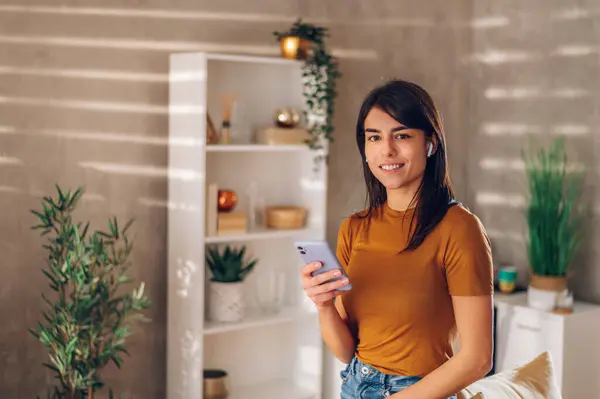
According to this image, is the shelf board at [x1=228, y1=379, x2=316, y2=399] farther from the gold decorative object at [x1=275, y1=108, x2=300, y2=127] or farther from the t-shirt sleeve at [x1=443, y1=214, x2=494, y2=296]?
the t-shirt sleeve at [x1=443, y1=214, x2=494, y2=296]

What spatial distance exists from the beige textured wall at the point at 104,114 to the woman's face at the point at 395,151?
1.90 m

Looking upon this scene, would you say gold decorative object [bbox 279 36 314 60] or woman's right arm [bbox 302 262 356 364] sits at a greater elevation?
gold decorative object [bbox 279 36 314 60]

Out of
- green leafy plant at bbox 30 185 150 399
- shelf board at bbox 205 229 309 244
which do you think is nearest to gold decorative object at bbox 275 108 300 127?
shelf board at bbox 205 229 309 244

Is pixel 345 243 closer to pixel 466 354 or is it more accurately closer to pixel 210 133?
pixel 466 354

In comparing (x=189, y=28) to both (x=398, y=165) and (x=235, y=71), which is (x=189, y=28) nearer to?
(x=235, y=71)

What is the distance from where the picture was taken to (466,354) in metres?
1.60

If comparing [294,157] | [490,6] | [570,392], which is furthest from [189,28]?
[570,392]

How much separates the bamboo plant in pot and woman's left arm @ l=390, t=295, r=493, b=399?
219 centimetres

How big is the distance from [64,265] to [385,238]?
1517mm

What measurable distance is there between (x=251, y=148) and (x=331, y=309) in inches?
68.3

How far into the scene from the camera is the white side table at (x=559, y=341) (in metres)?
3.56

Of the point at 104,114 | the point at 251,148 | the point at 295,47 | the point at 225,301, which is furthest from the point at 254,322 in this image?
the point at 295,47

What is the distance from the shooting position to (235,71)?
3.61 m

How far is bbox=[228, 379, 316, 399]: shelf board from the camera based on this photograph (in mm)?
3691
